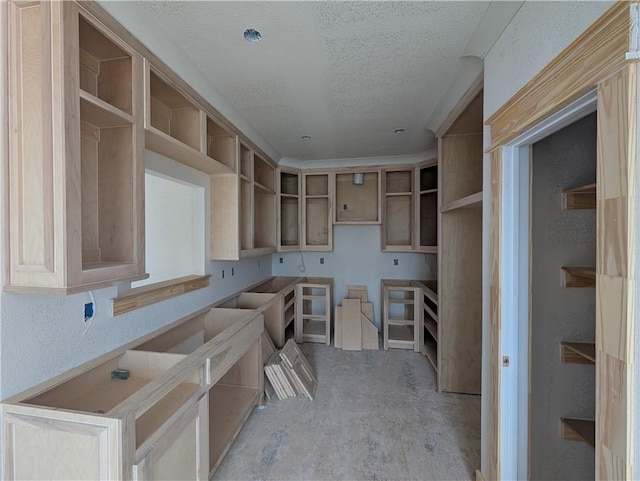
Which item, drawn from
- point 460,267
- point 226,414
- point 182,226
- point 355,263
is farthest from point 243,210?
point 460,267

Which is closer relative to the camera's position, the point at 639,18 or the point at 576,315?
the point at 639,18

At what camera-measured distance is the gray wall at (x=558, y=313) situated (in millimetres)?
1467

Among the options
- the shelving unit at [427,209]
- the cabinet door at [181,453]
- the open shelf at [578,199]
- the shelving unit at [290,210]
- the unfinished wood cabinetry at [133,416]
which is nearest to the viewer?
the unfinished wood cabinetry at [133,416]

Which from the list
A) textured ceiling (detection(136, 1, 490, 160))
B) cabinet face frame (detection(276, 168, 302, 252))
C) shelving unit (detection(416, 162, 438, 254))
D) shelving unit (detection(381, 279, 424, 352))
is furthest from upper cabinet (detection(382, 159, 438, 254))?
cabinet face frame (detection(276, 168, 302, 252))

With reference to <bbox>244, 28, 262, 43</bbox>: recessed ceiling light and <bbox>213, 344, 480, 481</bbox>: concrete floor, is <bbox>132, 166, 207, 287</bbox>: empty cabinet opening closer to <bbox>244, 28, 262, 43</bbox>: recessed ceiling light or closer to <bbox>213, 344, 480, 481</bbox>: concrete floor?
<bbox>244, 28, 262, 43</bbox>: recessed ceiling light

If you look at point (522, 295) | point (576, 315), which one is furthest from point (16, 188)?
point (576, 315)

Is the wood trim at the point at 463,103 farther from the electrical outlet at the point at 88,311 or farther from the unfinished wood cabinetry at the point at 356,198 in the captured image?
the electrical outlet at the point at 88,311

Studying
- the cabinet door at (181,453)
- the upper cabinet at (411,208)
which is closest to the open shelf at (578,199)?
the upper cabinet at (411,208)

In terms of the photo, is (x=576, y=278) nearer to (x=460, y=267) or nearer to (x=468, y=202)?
(x=468, y=202)

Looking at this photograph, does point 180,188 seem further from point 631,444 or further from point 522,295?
point 631,444

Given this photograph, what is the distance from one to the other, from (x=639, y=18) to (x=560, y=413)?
1.70m

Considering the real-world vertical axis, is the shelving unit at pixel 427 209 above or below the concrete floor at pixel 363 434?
above

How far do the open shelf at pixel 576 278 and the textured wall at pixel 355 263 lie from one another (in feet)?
8.69

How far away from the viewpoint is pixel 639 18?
0.73 metres
